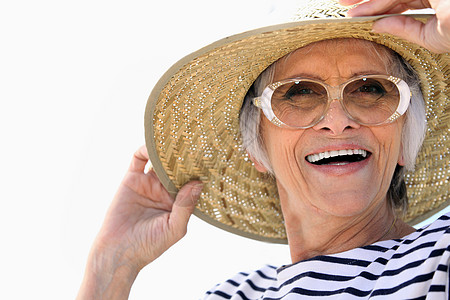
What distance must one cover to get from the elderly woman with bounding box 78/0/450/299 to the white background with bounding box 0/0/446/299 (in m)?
0.87

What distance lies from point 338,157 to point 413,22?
683 mm

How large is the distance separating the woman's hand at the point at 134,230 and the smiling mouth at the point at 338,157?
69cm

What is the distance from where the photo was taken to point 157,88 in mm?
2250

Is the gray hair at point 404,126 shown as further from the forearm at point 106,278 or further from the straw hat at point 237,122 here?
the forearm at point 106,278

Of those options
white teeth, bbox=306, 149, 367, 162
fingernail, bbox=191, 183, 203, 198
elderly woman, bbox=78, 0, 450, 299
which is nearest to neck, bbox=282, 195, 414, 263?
elderly woman, bbox=78, 0, 450, 299

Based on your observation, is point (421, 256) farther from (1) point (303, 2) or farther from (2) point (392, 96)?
(1) point (303, 2)

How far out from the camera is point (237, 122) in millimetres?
2611

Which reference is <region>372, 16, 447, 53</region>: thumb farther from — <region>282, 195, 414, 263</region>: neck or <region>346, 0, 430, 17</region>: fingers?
<region>282, 195, 414, 263</region>: neck

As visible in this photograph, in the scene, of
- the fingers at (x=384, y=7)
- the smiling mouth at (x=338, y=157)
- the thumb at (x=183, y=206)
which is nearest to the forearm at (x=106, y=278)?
the thumb at (x=183, y=206)

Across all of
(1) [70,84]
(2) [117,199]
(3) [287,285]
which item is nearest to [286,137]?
(3) [287,285]

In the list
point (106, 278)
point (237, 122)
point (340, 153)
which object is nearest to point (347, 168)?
point (340, 153)

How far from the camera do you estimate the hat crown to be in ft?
6.31

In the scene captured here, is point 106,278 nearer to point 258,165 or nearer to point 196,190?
point 196,190

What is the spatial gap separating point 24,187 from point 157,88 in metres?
2.37
